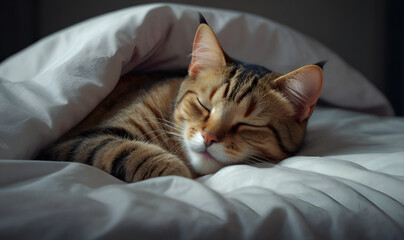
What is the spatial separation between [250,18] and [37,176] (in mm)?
1142

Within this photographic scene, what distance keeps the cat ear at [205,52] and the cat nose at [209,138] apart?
27 centimetres

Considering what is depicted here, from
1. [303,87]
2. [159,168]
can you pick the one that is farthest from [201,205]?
[303,87]

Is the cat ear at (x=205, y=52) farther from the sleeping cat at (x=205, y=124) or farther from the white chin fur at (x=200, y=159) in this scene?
the white chin fur at (x=200, y=159)

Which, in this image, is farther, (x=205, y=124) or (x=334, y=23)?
(x=334, y=23)

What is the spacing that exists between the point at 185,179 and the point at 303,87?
0.51 metres

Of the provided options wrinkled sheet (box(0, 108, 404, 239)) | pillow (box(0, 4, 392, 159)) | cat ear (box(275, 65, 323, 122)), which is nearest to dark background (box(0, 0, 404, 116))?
pillow (box(0, 4, 392, 159))

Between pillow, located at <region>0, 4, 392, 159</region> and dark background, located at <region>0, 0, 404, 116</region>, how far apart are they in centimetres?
80

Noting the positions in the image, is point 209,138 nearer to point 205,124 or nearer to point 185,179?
→ point 205,124

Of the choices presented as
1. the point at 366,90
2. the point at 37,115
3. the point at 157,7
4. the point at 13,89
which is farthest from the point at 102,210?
the point at 366,90

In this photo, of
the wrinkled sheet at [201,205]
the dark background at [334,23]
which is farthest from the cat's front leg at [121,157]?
the dark background at [334,23]

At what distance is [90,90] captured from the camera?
0.96 m

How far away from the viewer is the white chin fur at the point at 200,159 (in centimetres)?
89

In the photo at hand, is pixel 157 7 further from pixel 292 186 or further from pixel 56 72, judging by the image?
pixel 292 186

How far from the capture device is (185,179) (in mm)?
629
